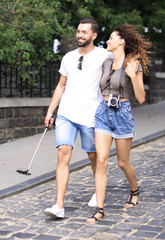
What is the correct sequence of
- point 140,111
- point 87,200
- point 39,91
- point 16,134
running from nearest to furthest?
point 87,200, point 16,134, point 39,91, point 140,111

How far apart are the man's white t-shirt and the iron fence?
5.48m

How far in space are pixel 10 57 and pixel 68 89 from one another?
15.3 ft

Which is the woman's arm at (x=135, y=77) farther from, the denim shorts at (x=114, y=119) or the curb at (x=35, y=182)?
the curb at (x=35, y=182)

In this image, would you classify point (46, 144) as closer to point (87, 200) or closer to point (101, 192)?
point (87, 200)

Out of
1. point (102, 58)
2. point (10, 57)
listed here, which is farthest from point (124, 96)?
point (10, 57)

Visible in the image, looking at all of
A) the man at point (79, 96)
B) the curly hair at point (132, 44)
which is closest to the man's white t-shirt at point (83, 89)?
the man at point (79, 96)

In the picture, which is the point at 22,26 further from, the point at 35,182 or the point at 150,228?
the point at 150,228

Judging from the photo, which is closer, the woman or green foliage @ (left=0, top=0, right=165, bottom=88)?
the woman

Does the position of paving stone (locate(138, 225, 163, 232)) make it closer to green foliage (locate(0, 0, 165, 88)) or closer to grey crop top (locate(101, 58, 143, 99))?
grey crop top (locate(101, 58, 143, 99))

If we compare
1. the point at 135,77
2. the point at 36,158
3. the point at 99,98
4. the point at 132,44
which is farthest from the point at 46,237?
the point at 36,158

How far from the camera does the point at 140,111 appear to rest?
54.2ft

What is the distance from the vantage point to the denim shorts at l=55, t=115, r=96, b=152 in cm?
552

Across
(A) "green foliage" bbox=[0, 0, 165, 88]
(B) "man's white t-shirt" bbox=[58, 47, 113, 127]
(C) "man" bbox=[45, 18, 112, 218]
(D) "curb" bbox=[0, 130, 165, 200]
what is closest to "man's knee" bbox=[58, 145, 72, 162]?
(C) "man" bbox=[45, 18, 112, 218]

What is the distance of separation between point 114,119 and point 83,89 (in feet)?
1.48
